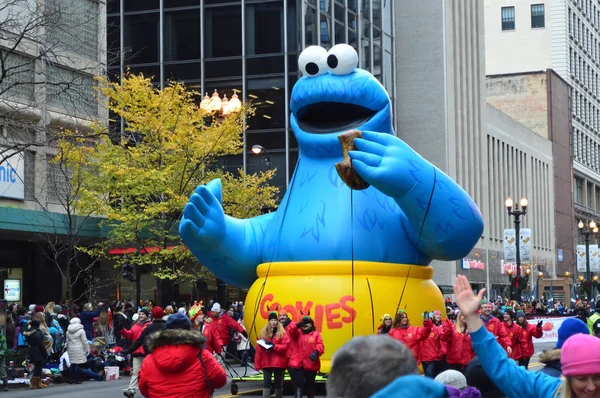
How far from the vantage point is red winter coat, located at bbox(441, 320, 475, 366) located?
52.8 feet

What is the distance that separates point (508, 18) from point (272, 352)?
236 feet

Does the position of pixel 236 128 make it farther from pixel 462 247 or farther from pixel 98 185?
pixel 462 247

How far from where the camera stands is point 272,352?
16312mm

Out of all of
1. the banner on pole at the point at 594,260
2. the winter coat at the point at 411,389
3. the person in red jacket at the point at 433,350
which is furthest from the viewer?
the banner on pole at the point at 594,260

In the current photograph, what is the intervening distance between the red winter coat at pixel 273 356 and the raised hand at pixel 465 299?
10.8m

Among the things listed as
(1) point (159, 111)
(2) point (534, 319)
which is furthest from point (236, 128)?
(2) point (534, 319)

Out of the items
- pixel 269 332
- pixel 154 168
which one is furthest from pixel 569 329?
pixel 154 168

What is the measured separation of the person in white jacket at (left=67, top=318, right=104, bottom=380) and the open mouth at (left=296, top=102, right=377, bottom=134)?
7.57m

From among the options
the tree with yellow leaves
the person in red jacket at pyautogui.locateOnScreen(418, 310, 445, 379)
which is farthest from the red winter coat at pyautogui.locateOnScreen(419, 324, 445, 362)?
the tree with yellow leaves

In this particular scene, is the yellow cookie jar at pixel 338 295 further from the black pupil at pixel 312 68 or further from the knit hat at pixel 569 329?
the knit hat at pixel 569 329

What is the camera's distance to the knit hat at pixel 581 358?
4781 mm

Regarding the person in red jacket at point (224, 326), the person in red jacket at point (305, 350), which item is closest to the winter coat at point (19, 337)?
the person in red jacket at point (224, 326)

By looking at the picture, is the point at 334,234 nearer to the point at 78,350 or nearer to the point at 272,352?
the point at 272,352

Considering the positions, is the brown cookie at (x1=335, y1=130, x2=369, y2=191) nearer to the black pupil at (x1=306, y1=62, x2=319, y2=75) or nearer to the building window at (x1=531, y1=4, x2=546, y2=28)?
the black pupil at (x1=306, y1=62, x2=319, y2=75)
